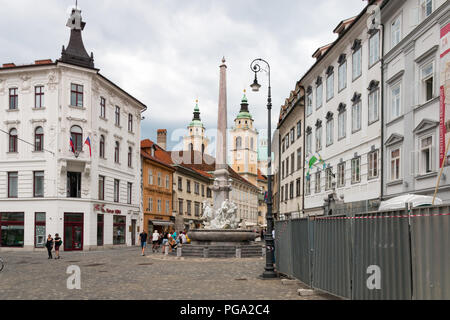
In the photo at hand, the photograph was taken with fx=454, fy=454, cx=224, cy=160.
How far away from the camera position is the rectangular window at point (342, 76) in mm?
27375

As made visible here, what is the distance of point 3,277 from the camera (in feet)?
51.4

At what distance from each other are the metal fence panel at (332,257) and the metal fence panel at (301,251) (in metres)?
0.61

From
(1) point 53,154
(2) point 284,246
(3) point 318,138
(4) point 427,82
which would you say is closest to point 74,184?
(1) point 53,154

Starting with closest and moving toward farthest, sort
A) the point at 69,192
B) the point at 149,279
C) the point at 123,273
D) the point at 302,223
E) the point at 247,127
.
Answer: the point at 302,223
the point at 149,279
the point at 123,273
the point at 69,192
the point at 247,127

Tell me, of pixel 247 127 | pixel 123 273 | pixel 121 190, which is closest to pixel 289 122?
pixel 121 190

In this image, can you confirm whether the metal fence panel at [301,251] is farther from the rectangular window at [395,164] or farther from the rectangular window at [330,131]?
the rectangular window at [330,131]

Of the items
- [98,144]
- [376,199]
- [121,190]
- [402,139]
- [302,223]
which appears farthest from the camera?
[121,190]

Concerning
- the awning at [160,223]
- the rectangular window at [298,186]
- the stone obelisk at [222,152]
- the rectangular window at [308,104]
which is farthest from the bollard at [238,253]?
the awning at [160,223]

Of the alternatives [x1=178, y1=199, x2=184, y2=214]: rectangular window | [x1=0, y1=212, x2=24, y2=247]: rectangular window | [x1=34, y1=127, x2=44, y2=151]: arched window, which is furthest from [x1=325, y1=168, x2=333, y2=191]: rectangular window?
[x1=178, y1=199, x2=184, y2=214]: rectangular window

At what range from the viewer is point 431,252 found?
6.96m

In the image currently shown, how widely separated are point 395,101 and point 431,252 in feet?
51.8

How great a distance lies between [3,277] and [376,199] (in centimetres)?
1665

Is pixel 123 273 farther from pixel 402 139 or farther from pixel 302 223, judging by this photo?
pixel 402 139

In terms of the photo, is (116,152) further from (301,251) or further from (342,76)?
(301,251)
